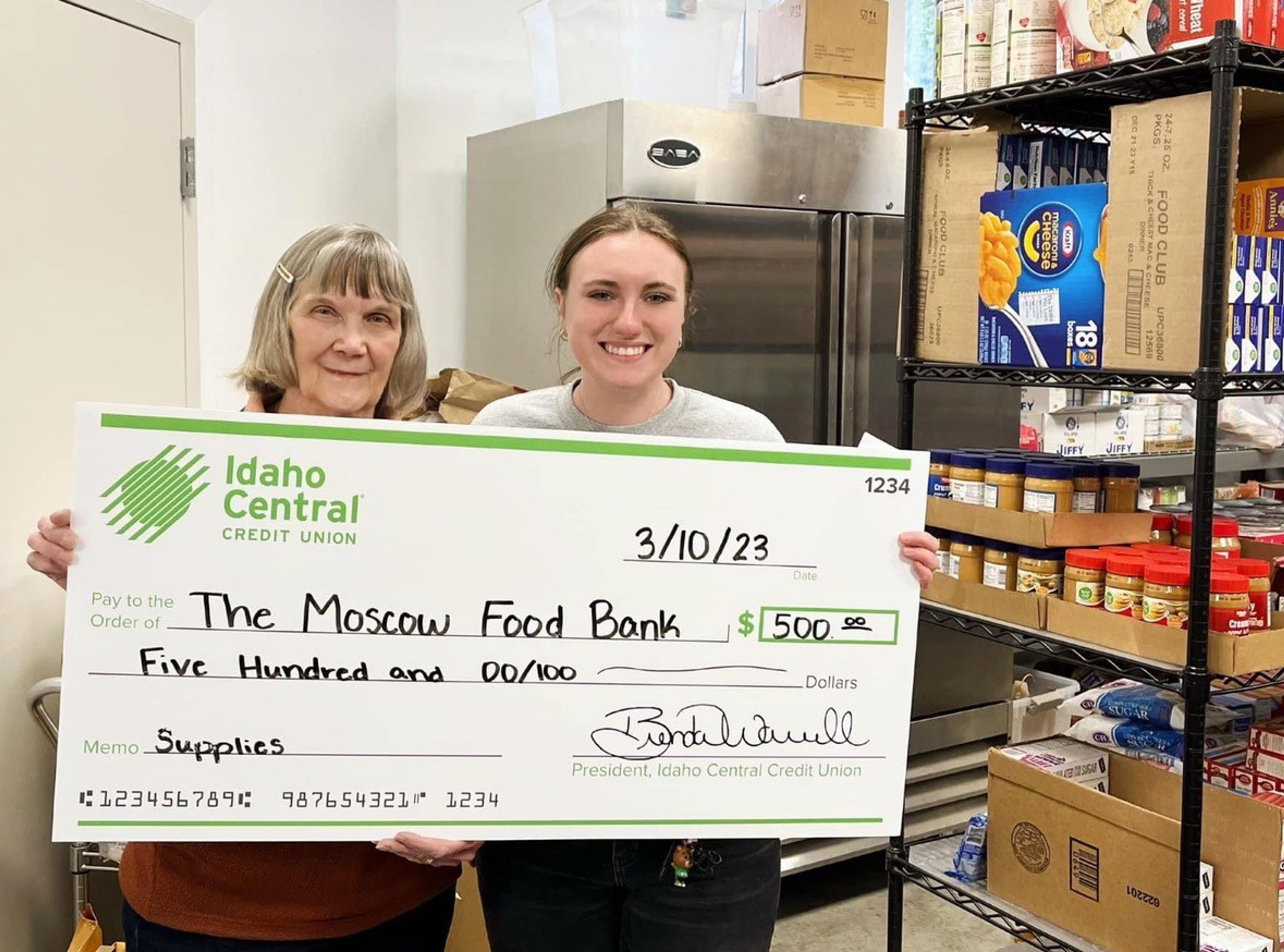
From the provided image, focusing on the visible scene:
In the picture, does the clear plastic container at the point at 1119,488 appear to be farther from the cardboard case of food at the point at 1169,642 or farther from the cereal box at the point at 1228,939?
the cereal box at the point at 1228,939

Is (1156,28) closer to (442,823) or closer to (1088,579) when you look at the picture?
(1088,579)

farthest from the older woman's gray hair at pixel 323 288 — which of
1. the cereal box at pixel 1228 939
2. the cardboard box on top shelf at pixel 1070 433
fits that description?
the cardboard box on top shelf at pixel 1070 433

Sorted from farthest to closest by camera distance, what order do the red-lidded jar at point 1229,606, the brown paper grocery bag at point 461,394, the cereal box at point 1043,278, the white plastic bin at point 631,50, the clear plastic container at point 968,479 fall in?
the white plastic bin at point 631,50, the brown paper grocery bag at point 461,394, the clear plastic container at point 968,479, the cereal box at point 1043,278, the red-lidded jar at point 1229,606

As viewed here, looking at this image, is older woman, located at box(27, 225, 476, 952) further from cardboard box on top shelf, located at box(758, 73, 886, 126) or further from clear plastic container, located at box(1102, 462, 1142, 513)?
cardboard box on top shelf, located at box(758, 73, 886, 126)

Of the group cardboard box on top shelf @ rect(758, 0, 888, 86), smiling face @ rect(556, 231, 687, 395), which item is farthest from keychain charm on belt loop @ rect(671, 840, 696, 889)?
cardboard box on top shelf @ rect(758, 0, 888, 86)

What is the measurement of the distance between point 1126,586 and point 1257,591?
0.17 metres

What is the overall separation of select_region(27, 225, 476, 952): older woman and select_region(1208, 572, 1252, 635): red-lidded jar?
1073mm

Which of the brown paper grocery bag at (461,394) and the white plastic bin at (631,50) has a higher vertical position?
the white plastic bin at (631,50)

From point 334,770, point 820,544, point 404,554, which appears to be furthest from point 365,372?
point 820,544

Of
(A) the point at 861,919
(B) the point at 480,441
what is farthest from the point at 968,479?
(A) the point at 861,919

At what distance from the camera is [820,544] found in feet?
4.67

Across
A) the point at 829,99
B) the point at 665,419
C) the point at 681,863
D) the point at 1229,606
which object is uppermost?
the point at 829,99

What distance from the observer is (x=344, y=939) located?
140 centimetres

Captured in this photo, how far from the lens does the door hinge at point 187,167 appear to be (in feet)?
7.00
